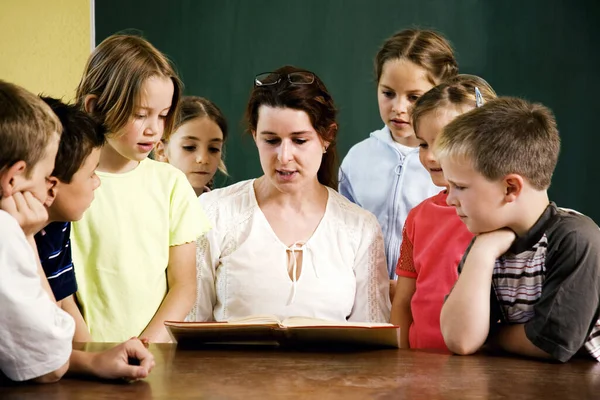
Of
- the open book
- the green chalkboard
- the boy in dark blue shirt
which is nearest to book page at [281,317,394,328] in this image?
the open book

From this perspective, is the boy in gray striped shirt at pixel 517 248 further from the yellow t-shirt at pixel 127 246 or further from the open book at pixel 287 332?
the yellow t-shirt at pixel 127 246

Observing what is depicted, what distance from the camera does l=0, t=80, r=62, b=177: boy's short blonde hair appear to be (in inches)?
Result: 55.6

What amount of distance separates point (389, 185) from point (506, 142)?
46.2 inches

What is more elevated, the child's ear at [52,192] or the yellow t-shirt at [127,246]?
the child's ear at [52,192]

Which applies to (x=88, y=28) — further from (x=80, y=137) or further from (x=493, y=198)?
(x=493, y=198)

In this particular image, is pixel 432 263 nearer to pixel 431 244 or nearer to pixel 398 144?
pixel 431 244

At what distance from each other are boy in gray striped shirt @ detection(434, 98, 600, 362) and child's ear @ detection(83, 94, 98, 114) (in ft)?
3.50

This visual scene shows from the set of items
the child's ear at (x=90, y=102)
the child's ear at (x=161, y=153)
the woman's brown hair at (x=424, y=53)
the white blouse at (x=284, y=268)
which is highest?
the woman's brown hair at (x=424, y=53)

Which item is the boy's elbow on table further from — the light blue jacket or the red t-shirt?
the light blue jacket

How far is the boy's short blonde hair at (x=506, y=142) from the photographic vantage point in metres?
1.79

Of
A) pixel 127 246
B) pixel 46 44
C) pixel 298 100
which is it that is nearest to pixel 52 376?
pixel 127 246

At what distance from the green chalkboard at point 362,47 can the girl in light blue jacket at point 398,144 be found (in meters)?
0.73

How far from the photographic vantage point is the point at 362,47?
3.82 m

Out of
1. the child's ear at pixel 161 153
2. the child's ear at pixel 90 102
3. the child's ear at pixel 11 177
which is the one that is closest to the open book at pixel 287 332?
the child's ear at pixel 11 177
